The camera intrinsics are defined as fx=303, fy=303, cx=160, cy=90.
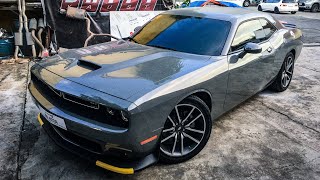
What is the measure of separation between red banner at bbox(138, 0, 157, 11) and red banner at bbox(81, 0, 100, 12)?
1.15m

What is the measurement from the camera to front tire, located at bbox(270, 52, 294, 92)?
4.99 m

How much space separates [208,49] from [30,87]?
6.73 ft

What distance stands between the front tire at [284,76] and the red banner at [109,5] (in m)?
4.49

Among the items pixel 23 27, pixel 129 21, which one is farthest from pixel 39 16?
pixel 129 21

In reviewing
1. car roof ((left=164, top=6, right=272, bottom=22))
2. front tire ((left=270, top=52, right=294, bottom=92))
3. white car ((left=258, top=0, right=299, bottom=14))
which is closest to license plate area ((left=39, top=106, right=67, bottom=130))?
car roof ((left=164, top=6, right=272, bottom=22))

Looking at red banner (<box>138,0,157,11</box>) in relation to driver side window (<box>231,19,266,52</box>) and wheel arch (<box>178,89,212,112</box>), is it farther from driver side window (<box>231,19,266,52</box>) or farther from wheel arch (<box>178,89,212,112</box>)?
wheel arch (<box>178,89,212,112</box>)

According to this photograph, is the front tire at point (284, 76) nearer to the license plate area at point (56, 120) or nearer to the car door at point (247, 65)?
the car door at point (247, 65)

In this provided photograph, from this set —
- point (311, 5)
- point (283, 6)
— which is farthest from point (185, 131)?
point (311, 5)

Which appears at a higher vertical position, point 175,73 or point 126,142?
point 175,73

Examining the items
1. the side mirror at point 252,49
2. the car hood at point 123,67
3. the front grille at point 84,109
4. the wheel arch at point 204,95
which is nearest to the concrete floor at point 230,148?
the wheel arch at point 204,95

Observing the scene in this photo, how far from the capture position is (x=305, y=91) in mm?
5281

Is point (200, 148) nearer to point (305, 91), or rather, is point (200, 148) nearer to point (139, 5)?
point (305, 91)

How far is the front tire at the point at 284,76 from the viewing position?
16.4 feet

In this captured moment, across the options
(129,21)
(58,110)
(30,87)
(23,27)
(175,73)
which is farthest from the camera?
(129,21)
